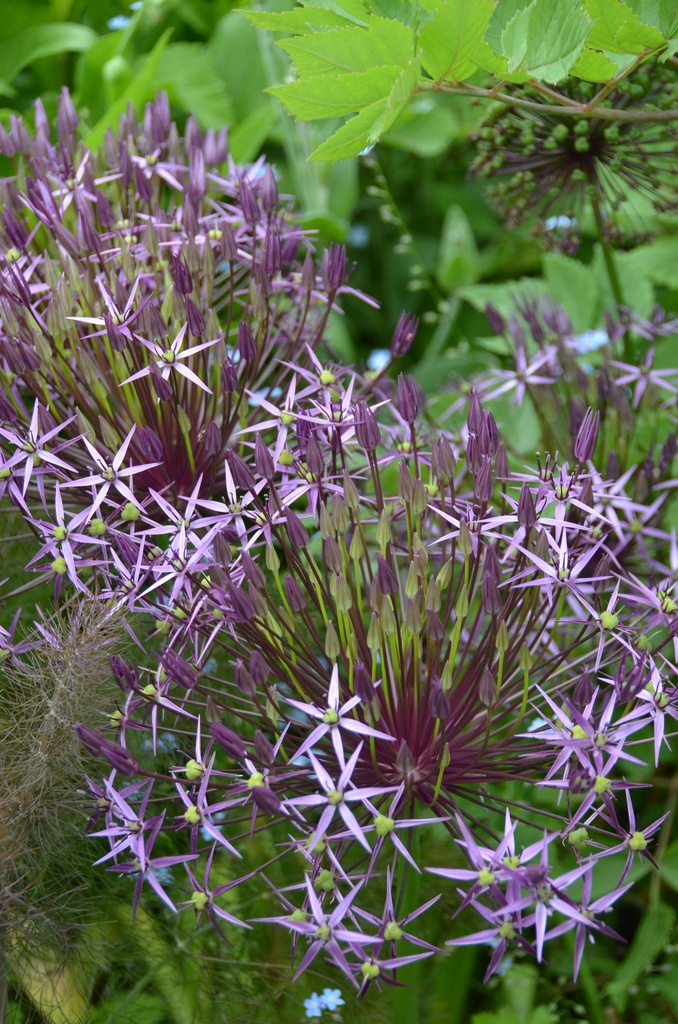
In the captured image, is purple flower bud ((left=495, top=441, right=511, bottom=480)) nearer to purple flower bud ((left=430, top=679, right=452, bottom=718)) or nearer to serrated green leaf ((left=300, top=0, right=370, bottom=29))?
purple flower bud ((left=430, top=679, right=452, bottom=718))

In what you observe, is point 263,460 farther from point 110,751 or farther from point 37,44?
point 37,44

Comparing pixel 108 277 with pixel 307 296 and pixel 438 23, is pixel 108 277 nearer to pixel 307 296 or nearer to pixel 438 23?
pixel 307 296

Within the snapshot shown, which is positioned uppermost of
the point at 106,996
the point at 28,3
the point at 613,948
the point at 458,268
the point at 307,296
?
the point at 28,3

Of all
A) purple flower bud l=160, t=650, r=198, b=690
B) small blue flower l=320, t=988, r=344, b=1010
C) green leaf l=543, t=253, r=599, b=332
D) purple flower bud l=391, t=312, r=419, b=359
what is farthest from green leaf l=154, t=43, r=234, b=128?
small blue flower l=320, t=988, r=344, b=1010

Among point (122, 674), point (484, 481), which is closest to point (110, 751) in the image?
point (122, 674)

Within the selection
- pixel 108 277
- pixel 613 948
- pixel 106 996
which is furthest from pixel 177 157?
pixel 613 948

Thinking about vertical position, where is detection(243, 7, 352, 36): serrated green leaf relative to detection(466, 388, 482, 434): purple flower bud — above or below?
above

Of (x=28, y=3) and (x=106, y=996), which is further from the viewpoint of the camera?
(x=28, y=3)
